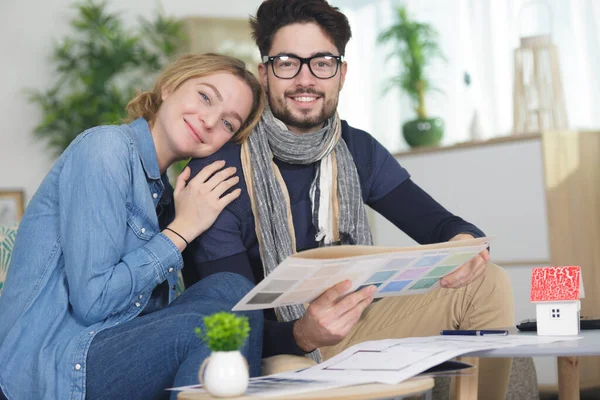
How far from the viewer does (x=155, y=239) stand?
1643mm

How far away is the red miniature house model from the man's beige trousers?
12.0 inches

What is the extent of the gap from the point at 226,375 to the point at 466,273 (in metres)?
0.76

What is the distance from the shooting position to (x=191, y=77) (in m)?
1.99

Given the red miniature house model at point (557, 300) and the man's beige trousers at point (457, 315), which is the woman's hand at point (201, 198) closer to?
the man's beige trousers at point (457, 315)

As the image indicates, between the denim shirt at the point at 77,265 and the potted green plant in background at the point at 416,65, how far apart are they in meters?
2.85

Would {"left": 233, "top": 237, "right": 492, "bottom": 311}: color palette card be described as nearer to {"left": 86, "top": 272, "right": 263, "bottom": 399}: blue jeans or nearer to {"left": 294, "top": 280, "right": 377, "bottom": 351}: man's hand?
{"left": 294, "top": 280, "right": 377, "bottom": 351}: man's hand

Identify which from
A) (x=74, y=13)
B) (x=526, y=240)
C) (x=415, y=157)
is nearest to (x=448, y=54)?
(x=415, y=157)

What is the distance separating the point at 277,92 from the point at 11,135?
2.97 meters

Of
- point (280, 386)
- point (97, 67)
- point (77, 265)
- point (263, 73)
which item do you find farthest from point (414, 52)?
point (280, 386)

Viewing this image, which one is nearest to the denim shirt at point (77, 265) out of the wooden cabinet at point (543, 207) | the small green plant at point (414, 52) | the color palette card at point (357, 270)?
the color palette card at point (357, 270)

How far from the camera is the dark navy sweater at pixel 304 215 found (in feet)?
6.31

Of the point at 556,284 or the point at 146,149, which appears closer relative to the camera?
the point at 556,284

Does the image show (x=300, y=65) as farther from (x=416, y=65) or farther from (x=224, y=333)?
(x=416, y=65)

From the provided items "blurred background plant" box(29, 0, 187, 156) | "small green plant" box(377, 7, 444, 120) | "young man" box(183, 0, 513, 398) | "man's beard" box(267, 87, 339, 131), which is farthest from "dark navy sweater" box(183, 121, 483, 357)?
"blurred background plant" box(29, 0, 187, 156)
